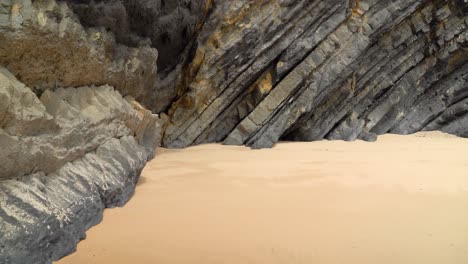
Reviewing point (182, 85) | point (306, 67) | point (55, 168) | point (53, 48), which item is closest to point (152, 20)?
point (53, 48)

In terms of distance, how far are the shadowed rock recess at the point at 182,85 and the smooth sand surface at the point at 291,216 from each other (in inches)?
12.2

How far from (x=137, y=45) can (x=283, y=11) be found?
335 cm

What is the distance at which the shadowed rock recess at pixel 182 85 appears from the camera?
2.23 m

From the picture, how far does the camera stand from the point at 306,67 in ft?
23.0

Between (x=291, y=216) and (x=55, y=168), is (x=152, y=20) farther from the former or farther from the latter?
(x=291, y=216)

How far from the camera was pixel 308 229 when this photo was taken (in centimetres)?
241

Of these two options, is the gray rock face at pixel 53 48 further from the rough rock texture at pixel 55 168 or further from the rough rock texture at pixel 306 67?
the rough rock texture at pixel 306 67

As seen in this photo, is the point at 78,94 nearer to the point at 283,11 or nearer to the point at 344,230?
the point at 344,230

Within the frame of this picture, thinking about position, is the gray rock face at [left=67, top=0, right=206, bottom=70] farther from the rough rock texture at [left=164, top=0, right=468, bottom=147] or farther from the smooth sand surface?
the smooth sand surface

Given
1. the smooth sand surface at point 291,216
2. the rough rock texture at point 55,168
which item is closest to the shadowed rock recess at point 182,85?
the rough rock texture at point 55,168

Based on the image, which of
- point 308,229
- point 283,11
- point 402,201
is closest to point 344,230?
point 308,229

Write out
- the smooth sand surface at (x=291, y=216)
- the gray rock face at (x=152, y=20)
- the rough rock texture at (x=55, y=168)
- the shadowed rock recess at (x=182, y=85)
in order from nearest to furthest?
the rough rock texture at (x=55, y=168) → the smooth sand surface at (x=291, y=216) → the shadowed rock recess at (x=182, y=85) → the gray rock face at (x=152, y=20)

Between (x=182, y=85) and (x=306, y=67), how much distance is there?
2.17 m

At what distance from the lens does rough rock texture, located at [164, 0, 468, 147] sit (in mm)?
6723
